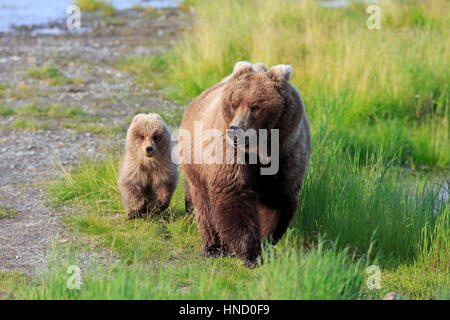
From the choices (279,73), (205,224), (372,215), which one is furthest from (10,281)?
(372,215)

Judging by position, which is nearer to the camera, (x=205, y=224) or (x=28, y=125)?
(x=205, y=224)

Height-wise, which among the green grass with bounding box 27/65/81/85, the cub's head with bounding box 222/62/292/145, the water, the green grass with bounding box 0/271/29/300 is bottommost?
the green grass with bounding box 0/271/29/300

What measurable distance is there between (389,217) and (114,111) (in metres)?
5.20

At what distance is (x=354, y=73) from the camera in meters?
8.95

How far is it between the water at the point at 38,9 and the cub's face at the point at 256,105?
36.5 feet

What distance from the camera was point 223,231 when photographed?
4.84m

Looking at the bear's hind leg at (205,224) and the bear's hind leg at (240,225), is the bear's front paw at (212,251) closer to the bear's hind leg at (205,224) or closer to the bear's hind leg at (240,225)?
the bear's hind leg at (205,224)

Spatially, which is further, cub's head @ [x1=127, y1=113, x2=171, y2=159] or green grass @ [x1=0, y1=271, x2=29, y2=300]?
cub's head @ [x1=127, y1=113, x2=171, y2=159]

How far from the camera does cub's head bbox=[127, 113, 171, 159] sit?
6.19m

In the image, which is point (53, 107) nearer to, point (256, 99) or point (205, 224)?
point (205, 224)

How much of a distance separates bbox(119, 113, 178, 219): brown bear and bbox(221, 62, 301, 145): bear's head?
1.67 meters

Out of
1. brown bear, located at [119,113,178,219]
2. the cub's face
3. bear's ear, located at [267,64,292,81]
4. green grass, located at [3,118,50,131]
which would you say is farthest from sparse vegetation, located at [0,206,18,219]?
bear's ear, located at [267,64,292,81]

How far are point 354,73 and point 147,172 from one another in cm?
383

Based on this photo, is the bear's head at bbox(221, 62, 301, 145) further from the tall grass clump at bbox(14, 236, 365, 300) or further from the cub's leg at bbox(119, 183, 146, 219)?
the cub's leg at bbox(119, 183, 146, 219)
